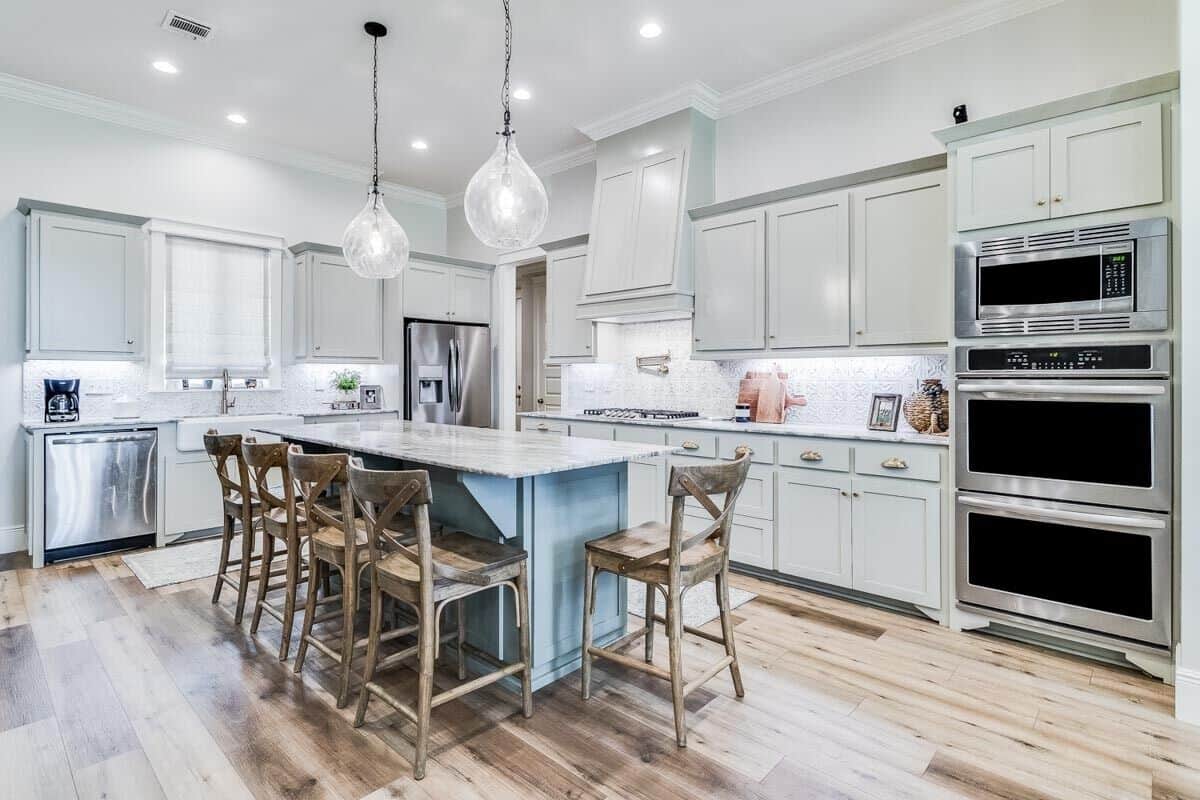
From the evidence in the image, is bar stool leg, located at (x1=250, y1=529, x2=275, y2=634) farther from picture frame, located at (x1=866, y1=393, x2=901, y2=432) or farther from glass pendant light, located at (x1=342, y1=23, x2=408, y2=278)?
picture frame, located at (x1=866, y1=393, x2=901, y2=432)

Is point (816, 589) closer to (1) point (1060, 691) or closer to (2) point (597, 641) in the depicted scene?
(1) point (1060, 691)

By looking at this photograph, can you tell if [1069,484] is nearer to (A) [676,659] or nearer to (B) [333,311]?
(A) [676,659]

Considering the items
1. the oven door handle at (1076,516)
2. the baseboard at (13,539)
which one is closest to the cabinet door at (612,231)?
the oven door handle at (1076,516)

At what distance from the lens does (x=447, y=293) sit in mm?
6289

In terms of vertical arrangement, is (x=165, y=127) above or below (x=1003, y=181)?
above

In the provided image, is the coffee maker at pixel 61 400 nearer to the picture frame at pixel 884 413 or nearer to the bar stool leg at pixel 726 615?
the bar stool leg at pixel 726 615

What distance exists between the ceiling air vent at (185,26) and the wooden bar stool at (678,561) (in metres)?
3.70

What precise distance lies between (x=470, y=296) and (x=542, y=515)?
14.6 ft

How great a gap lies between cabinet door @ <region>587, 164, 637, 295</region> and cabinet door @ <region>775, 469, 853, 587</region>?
6.53 ft

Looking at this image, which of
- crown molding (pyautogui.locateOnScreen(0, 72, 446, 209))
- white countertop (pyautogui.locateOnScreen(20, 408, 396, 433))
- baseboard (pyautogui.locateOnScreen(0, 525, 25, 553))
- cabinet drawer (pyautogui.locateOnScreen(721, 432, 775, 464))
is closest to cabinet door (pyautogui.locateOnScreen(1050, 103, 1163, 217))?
cabinet drawer (pyautogui.locateOnScreen(721, 432, 775, 464))

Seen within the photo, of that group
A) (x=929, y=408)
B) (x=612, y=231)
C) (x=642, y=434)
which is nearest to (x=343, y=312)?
(x=612, y=231)

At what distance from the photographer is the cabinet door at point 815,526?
339 centimetres

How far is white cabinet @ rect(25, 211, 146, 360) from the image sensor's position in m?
4.23

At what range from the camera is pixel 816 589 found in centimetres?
357
